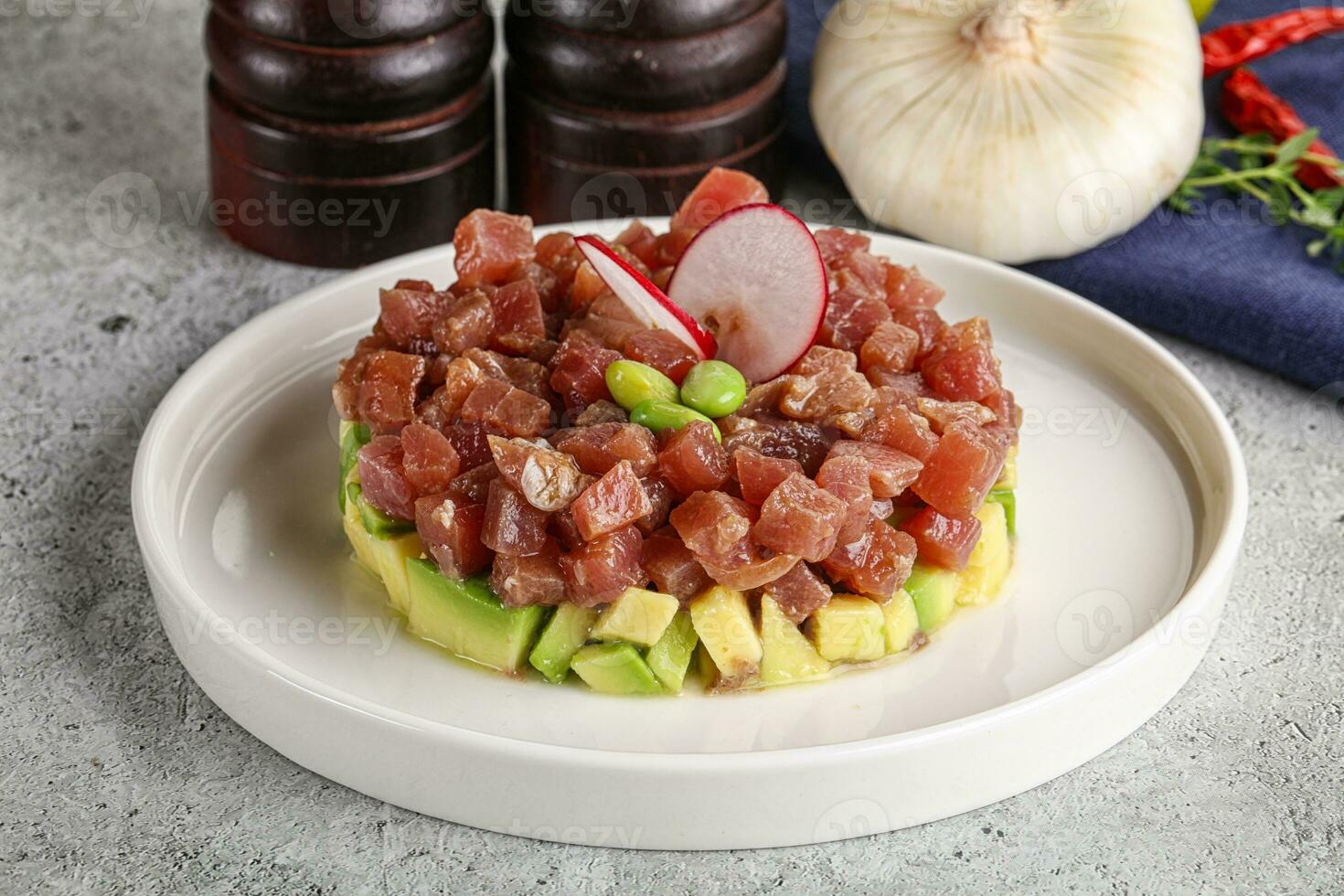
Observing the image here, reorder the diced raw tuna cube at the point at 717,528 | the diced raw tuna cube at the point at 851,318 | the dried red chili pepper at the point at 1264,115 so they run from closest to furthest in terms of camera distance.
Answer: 1. the diced raw tuna cube at the point at 717,528
2. the diced raw tuna cube at the point at 851,318
3. the dried red chili pepper at the point at 1264,115

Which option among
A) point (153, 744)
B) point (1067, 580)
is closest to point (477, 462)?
point (153, 744)

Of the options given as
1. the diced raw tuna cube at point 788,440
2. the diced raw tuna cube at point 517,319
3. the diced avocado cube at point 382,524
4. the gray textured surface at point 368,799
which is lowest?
the gray textured surface at point 368,799

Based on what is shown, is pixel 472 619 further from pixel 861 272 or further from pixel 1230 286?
pixel 1230 286

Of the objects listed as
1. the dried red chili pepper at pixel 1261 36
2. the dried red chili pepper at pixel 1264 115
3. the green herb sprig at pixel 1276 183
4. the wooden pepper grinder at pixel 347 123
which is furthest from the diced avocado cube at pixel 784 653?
the dried red chili pepper at pixel 1261 36

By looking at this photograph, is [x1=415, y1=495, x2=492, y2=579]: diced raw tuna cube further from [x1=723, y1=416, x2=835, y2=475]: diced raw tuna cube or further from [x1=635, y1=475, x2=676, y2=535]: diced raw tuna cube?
[x1=723, y1=416, x2=835, y2=475]: diced raw tuna cube

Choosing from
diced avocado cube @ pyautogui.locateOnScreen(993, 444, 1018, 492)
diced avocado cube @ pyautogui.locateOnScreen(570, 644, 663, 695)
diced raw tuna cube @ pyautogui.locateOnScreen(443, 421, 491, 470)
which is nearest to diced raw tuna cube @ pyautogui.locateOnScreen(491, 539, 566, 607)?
diced avocado cube @ pyautogui.locateOnScreen(570, 644, 663, 695)

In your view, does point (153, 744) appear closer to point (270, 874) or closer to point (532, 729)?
point (270, 874)

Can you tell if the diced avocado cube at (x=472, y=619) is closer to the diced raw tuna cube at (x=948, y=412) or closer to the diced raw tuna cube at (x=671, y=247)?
the diced raw tuna cube at (x=948, y=412)
